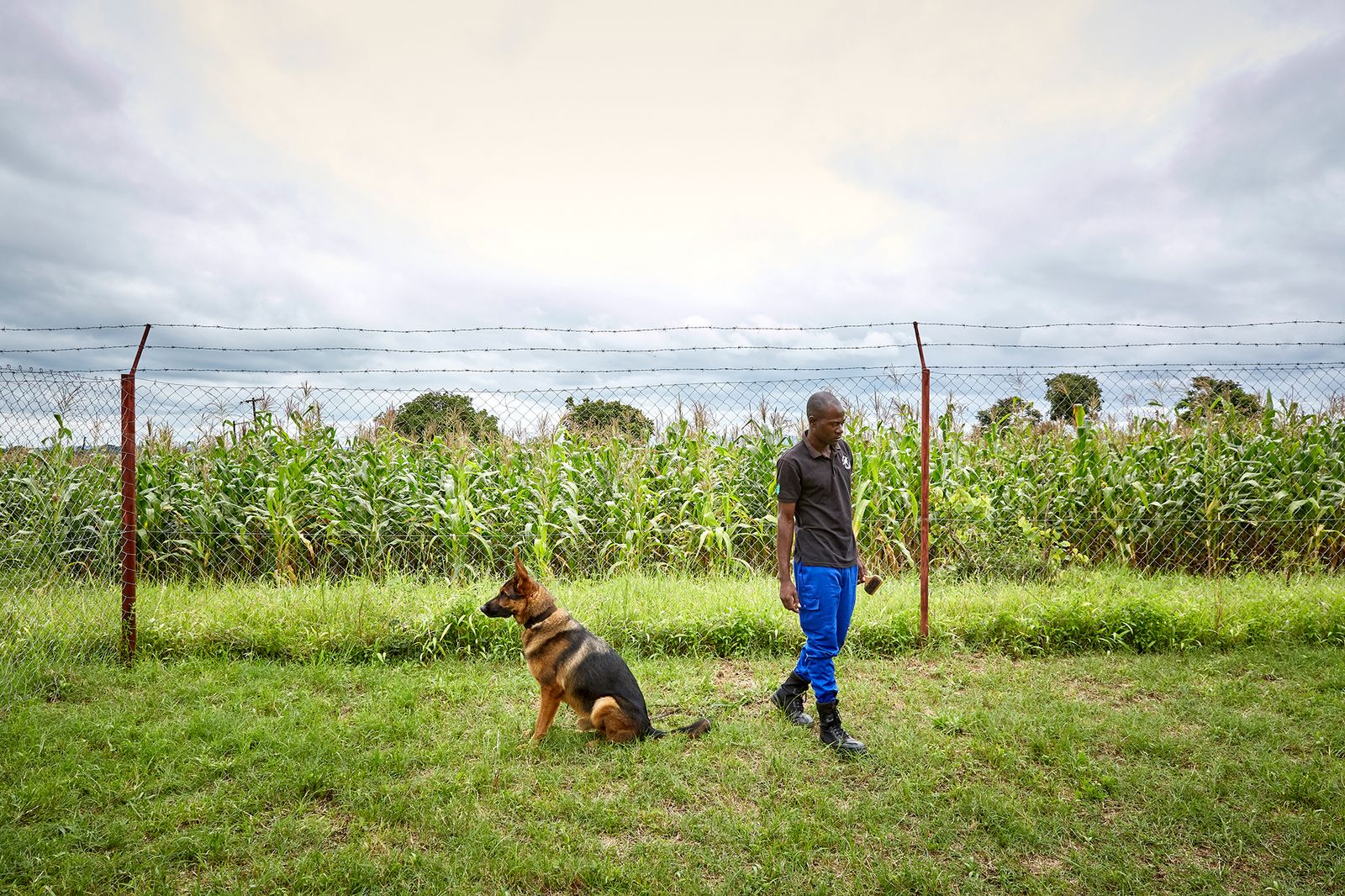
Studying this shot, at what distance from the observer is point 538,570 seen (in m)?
8.52

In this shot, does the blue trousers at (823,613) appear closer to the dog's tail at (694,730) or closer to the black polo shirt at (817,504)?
the black polo shirt at (817,504)

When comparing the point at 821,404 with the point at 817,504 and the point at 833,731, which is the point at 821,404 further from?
the point at 833,731

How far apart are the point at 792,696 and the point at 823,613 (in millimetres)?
987

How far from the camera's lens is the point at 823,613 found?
470cm

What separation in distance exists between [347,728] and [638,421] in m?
6.26

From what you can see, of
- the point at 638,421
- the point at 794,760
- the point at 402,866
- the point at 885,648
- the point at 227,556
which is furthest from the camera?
the point at 638,421

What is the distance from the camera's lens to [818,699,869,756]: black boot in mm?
4625

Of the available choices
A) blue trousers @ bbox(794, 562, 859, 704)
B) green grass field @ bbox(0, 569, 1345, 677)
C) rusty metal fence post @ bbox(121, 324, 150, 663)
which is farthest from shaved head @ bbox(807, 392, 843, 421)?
rusty metal fence post @ bbox(121, 324, 150, 663)

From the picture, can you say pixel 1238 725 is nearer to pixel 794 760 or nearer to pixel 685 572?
pixel 794 760

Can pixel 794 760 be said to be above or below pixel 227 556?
below

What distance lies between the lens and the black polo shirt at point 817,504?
4703 mm

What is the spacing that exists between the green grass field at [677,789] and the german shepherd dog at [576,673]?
0.16 meters

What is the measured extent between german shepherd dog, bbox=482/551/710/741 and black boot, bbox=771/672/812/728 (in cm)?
75

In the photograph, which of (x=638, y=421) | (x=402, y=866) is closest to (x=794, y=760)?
(x=402, y=866)
